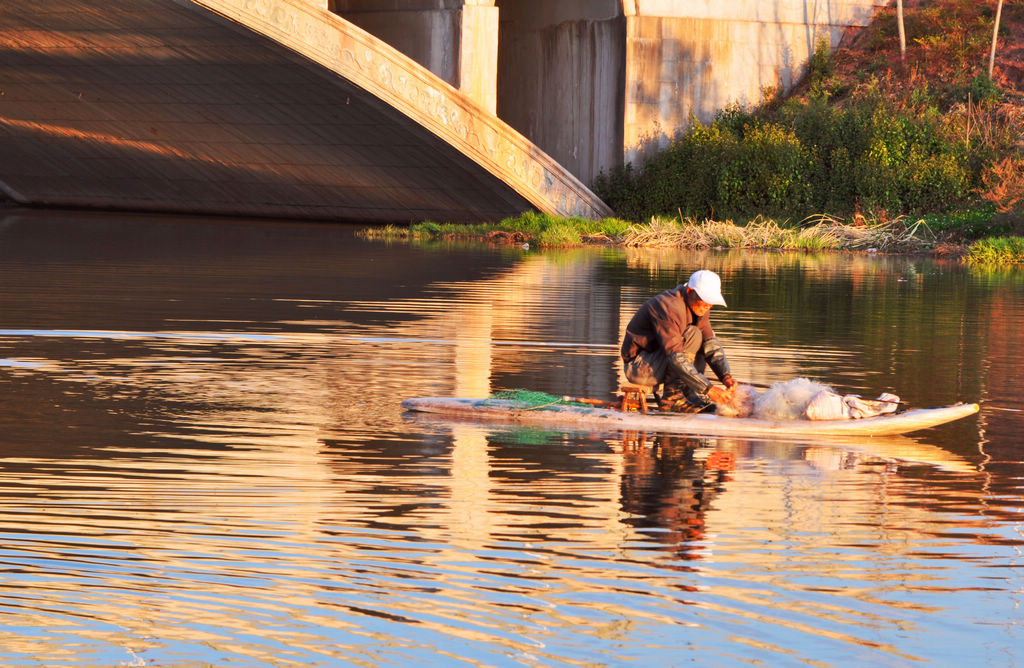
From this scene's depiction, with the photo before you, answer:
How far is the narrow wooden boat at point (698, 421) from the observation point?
1077 centimetres

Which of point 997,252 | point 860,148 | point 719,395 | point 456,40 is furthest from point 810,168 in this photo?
point 719,395

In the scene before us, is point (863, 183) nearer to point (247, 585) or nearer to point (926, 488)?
point (926, 488)

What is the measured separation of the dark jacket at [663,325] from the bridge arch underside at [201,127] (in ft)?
76.4

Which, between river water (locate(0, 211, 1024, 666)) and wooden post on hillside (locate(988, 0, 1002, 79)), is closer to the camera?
river water (locate(0, 211, 1024, 666))

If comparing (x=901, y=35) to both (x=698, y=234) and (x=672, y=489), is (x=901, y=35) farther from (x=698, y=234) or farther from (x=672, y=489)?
(x=672, y=489)

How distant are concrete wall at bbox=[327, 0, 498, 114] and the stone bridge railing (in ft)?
2.47

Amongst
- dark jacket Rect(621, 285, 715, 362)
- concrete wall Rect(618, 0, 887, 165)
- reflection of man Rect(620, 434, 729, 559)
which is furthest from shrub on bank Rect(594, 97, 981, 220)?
reflection of man Rect(620, 434, 729, 559)

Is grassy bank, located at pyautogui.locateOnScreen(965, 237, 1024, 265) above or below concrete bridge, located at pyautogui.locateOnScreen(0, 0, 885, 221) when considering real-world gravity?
below

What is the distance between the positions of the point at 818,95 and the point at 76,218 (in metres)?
19.5

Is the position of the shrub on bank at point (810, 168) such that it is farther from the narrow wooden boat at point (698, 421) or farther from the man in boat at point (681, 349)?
the narrow wooden boat at point (698, 421)

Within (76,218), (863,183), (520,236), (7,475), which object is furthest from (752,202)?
(7,475)

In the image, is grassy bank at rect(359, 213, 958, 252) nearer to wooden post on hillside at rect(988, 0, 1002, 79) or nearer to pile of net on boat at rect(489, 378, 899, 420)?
wooden post on hillside at rect(988, 0, 1002, 79)

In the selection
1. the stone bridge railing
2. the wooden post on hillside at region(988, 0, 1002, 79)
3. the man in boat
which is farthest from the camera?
the wooden post on hillside at region(988, 0, 1002, 79)

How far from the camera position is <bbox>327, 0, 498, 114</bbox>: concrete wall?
37.2 metres
